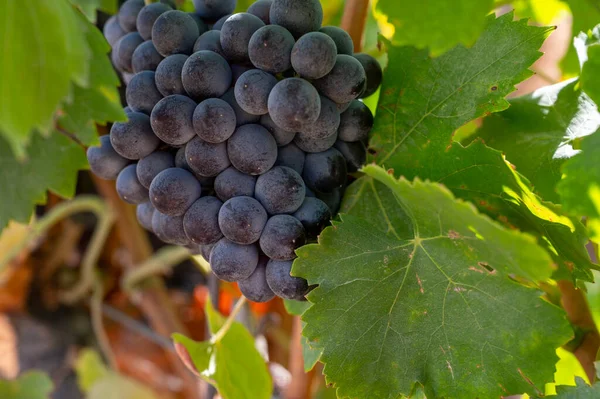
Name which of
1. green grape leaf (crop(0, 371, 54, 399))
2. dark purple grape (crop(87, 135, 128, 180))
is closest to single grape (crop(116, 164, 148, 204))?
dark purple grape (crop(87, 135, 128, 180))

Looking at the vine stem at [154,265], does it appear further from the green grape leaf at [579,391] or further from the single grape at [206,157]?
the green grape leaf at [579,391]

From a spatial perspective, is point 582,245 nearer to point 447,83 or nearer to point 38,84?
point 447,83

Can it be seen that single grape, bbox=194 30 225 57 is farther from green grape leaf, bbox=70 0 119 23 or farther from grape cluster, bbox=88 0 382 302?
green grape leaf, bbox=70 0 119 23

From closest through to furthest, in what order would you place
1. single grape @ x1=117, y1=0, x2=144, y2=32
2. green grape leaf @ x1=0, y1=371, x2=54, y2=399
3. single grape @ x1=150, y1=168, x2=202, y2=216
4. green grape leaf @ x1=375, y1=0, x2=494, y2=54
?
1. green grape leaf @ x1=375, y1=0, x2=494, y2=54
2. single grape @ x1=150, y1=168, x2=202, y2=216
3. single grape @ x1=117, y1=0, x2=144, y2=32
4. green grape leaf @ x1=0, y1=371, x2=54, y2=399

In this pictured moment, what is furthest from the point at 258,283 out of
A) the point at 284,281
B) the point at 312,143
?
the point at 312,143

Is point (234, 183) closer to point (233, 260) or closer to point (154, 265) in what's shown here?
point (233, 260)
